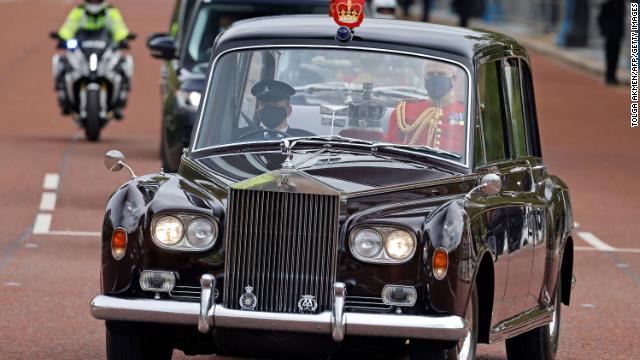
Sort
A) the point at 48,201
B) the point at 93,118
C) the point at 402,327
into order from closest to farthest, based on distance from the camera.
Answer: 1. the point at 402,327
2. the point at 48,201
3. the point at 93,118

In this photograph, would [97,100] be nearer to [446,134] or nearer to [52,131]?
[52,131]

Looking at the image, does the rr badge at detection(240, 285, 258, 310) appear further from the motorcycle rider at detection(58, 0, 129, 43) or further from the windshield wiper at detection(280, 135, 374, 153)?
the motorcycle rider at detection(58, 0, 129, 43)

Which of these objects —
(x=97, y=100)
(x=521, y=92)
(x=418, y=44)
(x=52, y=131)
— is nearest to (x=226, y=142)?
(x=418, y=44)

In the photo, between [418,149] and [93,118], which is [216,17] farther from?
[418,149]

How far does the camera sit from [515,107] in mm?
9117

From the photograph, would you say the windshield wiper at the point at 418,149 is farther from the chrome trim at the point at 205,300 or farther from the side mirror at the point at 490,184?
the chrome trim at the point at 205,300

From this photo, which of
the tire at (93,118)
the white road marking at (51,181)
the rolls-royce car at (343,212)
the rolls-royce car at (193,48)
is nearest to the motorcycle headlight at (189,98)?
the rolls-royce car at (193,48)

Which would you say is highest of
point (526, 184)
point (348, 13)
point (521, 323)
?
point (348, 13)

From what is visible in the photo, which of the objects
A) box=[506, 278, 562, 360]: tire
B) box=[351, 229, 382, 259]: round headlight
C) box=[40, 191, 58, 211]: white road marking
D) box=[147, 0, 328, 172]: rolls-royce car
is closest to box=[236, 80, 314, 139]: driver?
box=[351, 229, 382, 259]: round headlight

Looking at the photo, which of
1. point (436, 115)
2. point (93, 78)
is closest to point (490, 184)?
point (436, 115)

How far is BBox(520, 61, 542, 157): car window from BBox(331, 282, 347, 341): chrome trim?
2.70 meters

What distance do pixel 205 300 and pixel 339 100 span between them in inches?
65.2

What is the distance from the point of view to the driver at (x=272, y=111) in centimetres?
825

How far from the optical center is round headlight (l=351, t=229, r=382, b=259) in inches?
278
